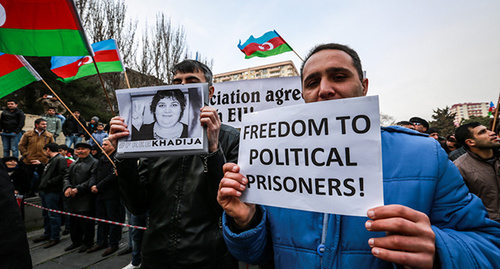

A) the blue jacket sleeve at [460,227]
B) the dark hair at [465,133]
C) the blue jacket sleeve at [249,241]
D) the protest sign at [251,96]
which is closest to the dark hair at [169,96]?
the blue jacket sleeve at [249,241]

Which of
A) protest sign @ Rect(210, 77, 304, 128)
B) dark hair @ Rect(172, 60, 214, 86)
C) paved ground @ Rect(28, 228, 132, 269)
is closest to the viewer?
dark hair @ Rect(172, 60, 214, 86)

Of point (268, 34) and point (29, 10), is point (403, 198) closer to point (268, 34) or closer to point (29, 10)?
point (29, 10)

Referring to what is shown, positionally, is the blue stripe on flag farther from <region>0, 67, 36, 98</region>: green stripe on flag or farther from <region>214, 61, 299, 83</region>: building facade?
<region>214, 61, 299, 83</region>: building facade

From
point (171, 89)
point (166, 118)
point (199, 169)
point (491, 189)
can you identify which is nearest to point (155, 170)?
point (199, 169)

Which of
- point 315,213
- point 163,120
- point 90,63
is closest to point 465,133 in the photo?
point 315,213

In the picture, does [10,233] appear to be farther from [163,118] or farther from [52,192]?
[52,192]

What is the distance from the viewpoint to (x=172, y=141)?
4.73 feet

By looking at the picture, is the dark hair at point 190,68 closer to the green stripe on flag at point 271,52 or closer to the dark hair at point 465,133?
the dark hair at point 465,133

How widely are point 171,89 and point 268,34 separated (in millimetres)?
4850

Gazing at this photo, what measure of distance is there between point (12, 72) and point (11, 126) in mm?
6612

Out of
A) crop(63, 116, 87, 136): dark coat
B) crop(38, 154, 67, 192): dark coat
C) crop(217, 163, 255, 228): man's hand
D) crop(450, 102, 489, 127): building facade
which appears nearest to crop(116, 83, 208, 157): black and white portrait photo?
crop(217, 163, 255, 228): man's hand

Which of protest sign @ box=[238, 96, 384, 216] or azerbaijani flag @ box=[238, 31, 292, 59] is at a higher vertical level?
azerbaijani flag @ box=[238, 31, 292, 59]

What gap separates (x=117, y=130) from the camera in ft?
4.90

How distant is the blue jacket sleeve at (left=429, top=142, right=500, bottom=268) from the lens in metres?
0.76
